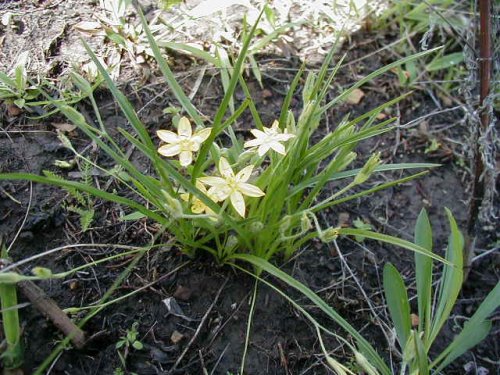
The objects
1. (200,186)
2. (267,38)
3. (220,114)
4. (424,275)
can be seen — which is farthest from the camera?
(267,38)

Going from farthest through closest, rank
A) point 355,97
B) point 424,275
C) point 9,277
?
point 355,97
point 424,275
point 9,277

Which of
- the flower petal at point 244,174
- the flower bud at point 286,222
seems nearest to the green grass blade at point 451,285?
the flower bud at point 286,222

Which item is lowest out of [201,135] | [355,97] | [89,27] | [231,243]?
[231,243]

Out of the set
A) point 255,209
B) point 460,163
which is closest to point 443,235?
point 460,163

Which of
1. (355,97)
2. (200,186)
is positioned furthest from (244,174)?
(355,97)

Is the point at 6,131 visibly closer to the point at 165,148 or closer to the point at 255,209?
the point at 165,148

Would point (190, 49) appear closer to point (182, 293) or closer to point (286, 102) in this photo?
point (286, 102)
